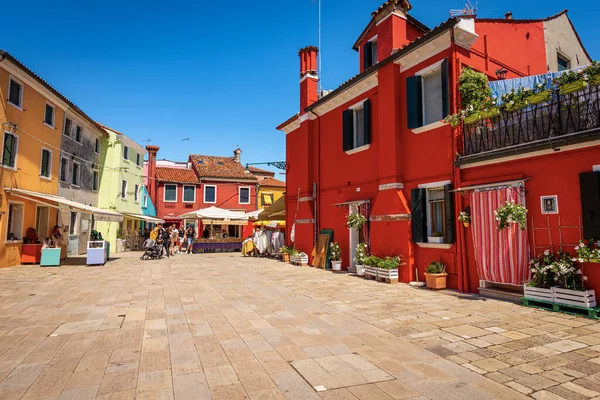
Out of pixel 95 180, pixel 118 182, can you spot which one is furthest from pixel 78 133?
pixel 118 182

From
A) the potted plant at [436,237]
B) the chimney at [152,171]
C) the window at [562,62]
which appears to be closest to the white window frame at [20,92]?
the chimney at [152,171]

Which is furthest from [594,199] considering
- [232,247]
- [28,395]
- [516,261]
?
[232,247]

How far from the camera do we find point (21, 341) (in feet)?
16.5

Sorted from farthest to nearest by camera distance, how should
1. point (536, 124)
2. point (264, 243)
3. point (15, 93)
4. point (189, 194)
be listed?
point (189, 194) < point (264, 243) < point (15, 93) < point (536, 124)

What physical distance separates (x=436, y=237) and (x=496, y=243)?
1.78 m

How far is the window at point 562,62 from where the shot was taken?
13.4m

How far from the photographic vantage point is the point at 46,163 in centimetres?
1683

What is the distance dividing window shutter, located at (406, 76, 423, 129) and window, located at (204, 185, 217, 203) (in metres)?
25.6

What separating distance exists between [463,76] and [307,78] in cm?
874

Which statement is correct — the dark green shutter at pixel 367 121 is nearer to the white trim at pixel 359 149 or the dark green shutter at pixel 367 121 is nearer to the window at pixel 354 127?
the white trim at pixel 359 149

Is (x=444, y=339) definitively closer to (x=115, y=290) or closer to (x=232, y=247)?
(x=115, y=290)

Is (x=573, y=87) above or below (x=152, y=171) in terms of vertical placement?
below

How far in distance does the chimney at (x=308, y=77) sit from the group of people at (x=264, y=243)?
6.98 m

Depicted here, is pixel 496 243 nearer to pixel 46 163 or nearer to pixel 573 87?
pixel 573 87
